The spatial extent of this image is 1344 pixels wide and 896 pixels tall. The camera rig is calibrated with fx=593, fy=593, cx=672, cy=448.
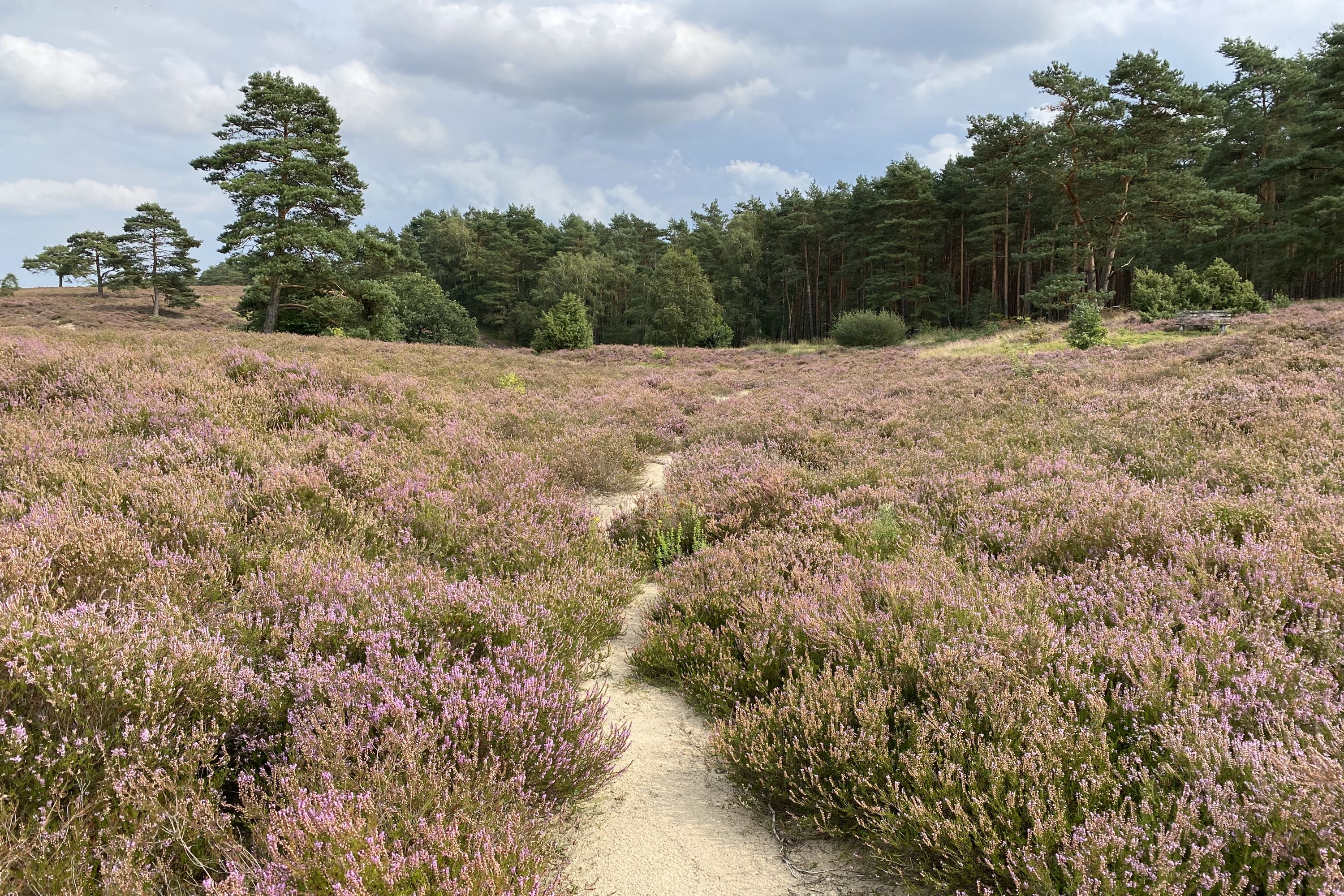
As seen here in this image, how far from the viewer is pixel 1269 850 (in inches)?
62.2

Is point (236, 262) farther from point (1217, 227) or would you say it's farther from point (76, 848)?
point (1217, 227)

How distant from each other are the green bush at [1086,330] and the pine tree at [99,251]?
252 feet

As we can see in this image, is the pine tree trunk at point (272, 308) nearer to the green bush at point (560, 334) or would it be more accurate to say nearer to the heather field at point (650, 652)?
the green bush at point (560, 334)

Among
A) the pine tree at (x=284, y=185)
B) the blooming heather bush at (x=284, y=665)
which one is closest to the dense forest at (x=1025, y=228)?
the pine tree at (x=284, y=185)

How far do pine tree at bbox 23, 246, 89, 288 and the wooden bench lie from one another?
9871cm

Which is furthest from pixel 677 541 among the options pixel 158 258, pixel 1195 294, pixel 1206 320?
pixel 158 258

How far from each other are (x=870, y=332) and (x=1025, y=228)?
2145 centimetres

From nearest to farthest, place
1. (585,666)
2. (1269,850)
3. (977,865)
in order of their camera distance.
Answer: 1. (1269,850)
2. (977,865)
3. (585,666)

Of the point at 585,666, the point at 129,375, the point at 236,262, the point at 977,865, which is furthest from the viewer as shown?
the point at 236,262

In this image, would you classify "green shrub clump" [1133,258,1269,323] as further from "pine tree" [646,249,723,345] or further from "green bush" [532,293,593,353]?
"pine tree" [646,249,723,345]

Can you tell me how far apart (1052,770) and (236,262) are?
3741 cm

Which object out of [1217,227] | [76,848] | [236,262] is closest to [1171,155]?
[1217,227]

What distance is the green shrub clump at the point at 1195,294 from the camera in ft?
72.0

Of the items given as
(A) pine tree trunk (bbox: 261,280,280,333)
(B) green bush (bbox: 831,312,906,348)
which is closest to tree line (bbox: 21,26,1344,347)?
(A) pine tree trunk (bbox: 261,280,280,333)
